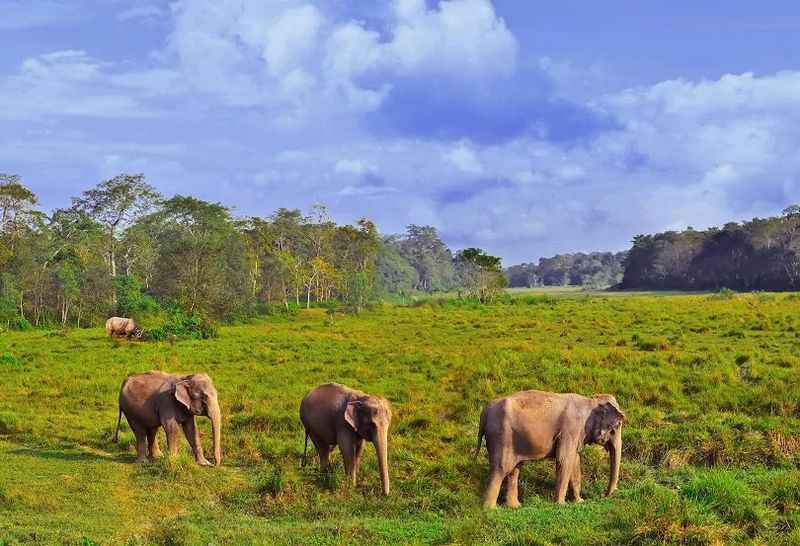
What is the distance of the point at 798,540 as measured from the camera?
7.66 meters

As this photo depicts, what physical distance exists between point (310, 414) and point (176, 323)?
82.0 ft

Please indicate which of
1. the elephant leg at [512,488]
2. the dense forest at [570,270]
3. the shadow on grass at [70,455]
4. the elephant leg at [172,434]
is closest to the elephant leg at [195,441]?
the elephant leg at [172,434]

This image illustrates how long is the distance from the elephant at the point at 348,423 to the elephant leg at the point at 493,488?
62.5 inches

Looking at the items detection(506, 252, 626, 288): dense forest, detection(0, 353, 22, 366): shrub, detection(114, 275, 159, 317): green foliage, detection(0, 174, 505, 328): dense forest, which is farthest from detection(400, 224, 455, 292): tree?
detection(0, 353, 22, 366): shrub

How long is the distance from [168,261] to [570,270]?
422ft

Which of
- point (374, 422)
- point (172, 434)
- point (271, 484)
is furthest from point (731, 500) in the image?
point (172, 434)

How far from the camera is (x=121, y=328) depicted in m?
35.2

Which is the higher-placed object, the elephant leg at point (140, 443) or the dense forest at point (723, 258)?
the dense forest at point (723, 258)

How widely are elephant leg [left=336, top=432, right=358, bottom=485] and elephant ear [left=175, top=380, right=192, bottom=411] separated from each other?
10.2ft

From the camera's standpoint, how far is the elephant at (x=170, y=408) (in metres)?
12.8

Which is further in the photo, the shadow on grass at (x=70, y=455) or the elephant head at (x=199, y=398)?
the shadow on grass at (x=70, y=455)

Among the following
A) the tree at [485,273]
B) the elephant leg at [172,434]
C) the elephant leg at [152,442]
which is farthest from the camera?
the tree at [485,273]

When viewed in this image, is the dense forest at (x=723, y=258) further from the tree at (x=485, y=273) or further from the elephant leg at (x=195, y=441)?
the elephant leg at (x=195, y=441)

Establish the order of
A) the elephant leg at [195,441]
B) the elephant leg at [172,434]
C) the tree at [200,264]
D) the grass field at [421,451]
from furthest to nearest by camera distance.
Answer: the tree at [200,264], the elephant leg at [172,434], the elephant leg at [195,441], the grass field at [421,451]
